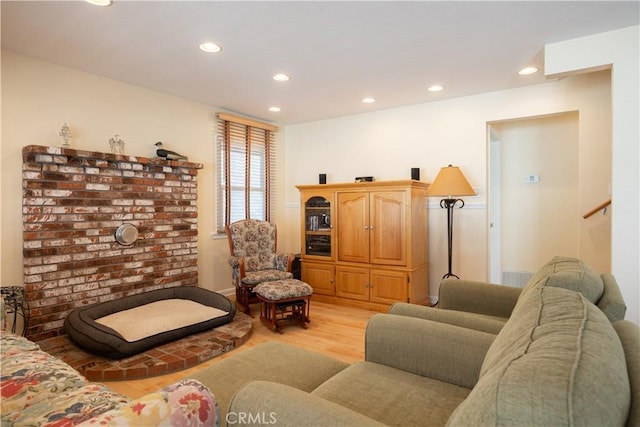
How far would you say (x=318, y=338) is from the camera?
3.27 m

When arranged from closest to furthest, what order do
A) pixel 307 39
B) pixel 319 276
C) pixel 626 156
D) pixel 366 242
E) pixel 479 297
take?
pixel 479 297 → pixel 626 156 → pixel 307 39 → pixel 366 242 → pixel 319 276

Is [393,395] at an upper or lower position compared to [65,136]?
lower

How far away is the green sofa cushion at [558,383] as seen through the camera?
614 millimetres

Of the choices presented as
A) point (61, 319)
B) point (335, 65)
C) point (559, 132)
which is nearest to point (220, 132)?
point (335, 65)

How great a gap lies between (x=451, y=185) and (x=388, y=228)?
2.72 feet

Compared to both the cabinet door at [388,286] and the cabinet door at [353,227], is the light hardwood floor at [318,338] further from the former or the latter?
the cabinet door at [353,227]

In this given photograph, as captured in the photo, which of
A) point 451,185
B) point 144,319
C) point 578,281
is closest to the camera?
point 578,281

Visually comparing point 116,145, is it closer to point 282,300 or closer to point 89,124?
point 89,124

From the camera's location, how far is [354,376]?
1.52 meters

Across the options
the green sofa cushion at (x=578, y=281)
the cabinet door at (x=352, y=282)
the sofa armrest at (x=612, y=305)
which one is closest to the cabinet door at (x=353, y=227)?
the cabinet door at (x=352, y=282)

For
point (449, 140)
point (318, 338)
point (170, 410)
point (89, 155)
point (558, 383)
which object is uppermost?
point (449, 140)

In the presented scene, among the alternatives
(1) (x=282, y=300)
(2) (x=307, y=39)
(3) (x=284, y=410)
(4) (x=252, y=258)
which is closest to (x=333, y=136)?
(4) (x=252, y=258)

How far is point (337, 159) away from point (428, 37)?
8.32 feet

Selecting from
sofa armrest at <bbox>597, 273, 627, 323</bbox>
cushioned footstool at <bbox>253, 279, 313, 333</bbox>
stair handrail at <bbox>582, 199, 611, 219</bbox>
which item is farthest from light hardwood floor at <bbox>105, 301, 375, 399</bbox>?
stair handrail at <bbox>582, 199, 611, 219</bbox>
